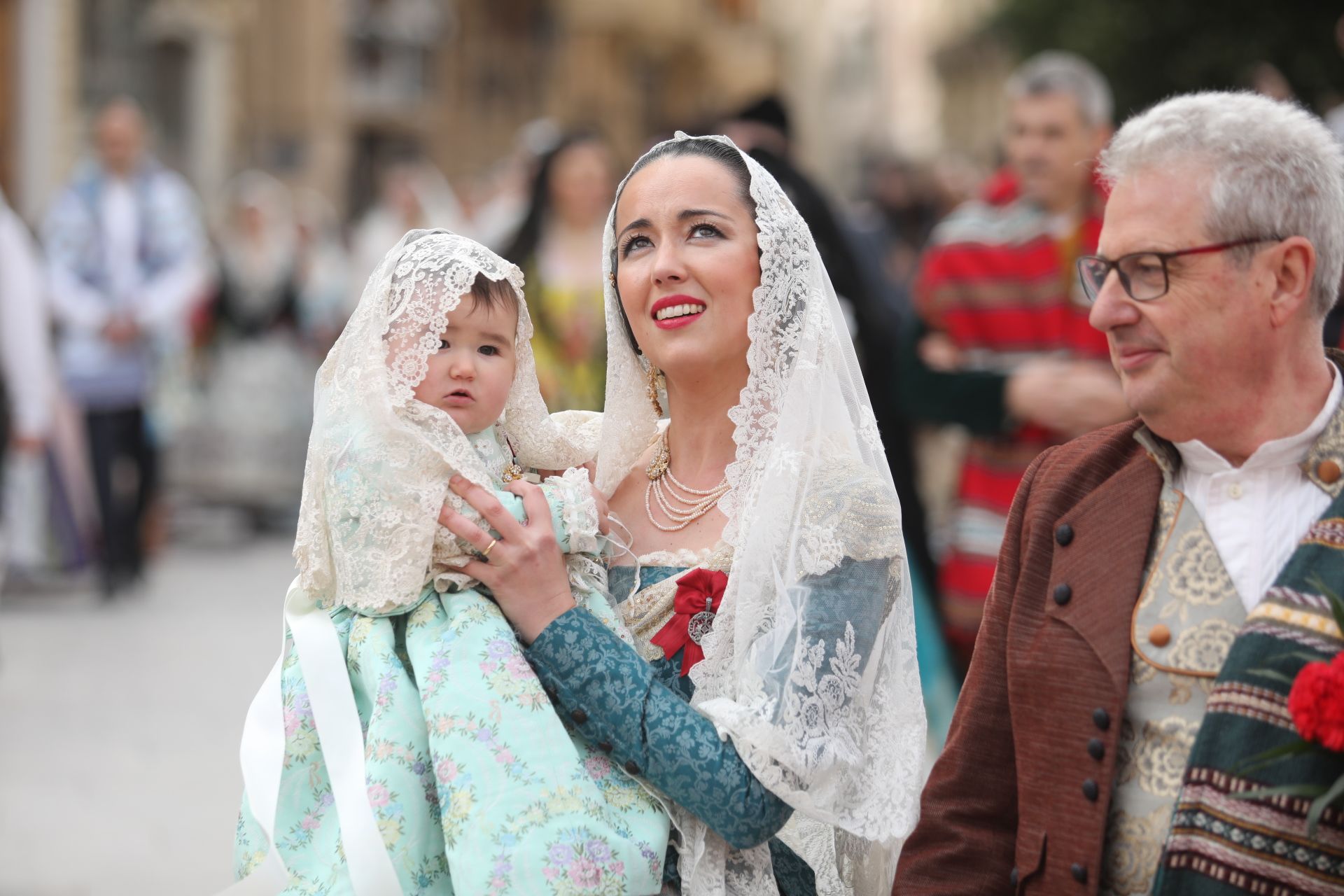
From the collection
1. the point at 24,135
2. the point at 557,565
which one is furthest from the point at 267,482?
the point at 557,565

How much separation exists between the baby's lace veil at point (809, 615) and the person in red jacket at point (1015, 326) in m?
2.12

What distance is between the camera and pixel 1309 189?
86.5 inches

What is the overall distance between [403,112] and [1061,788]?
95.9 ft

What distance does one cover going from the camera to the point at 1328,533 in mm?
2113

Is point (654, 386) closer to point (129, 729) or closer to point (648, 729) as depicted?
point (648, 729)

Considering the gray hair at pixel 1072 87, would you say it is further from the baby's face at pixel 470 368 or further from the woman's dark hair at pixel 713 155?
the baby's face at pixel 470 368

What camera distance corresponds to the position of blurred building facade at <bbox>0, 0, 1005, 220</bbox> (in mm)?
15648

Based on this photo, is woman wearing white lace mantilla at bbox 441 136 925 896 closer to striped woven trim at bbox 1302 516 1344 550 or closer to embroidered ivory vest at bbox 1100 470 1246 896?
embroidered ivory vest at bbox 1100 470 1246 896

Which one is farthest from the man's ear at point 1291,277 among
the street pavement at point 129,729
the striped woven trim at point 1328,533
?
the street pavement at point 129,729

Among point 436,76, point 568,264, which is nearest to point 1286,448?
point 568,264

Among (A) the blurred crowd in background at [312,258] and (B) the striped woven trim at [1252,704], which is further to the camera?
(A) the blurred crowd in background at [312,258]

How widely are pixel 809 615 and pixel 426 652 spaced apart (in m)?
0.59

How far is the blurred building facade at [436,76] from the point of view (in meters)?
15.6

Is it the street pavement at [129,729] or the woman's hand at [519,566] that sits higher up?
the woman's hand at [519,566]
